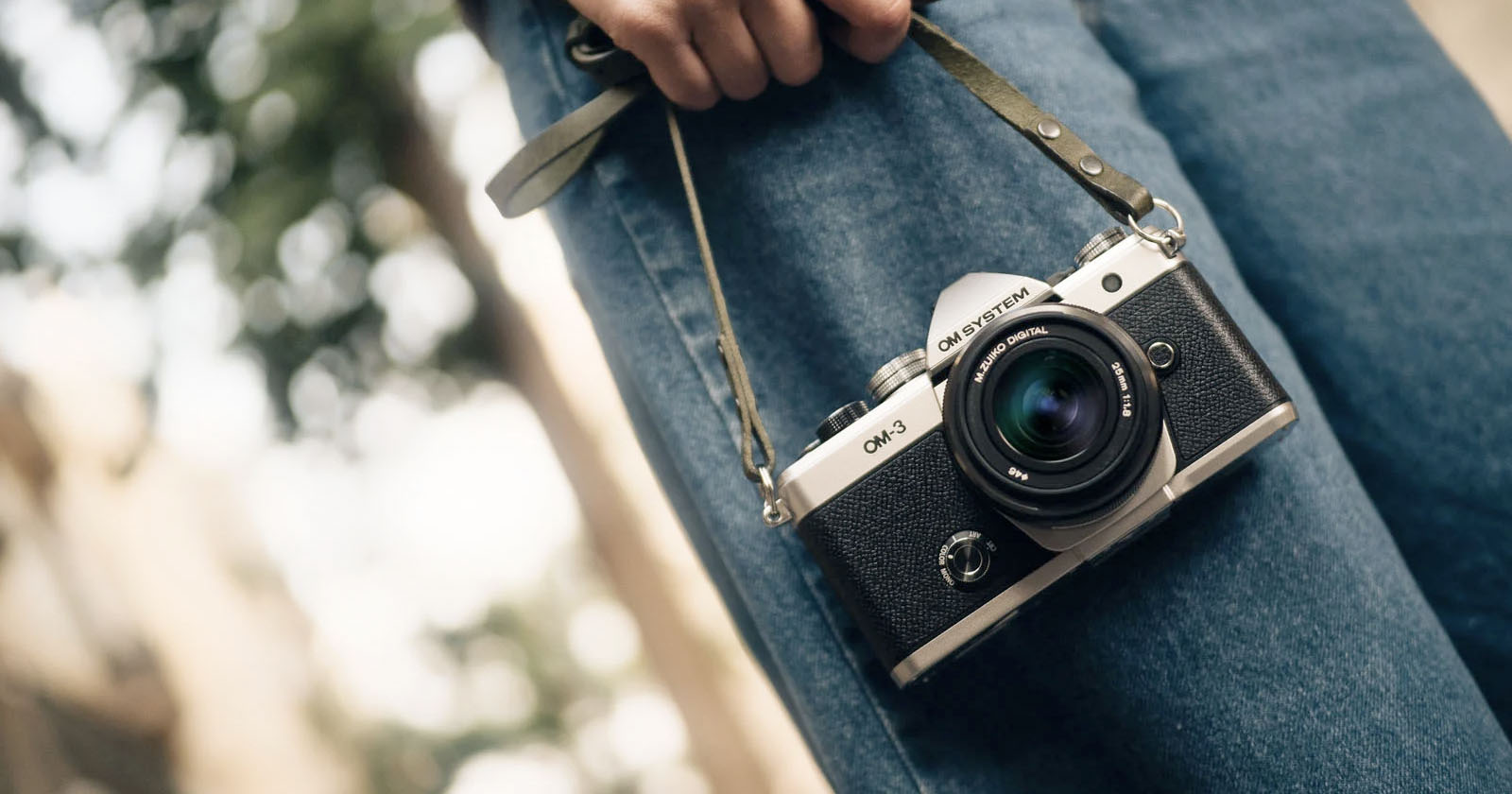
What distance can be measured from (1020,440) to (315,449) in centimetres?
70

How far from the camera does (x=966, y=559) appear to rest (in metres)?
0.51

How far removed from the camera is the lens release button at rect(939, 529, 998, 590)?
1.66 feet

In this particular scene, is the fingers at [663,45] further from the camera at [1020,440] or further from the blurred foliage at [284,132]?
the blurred foliage at [284,132]

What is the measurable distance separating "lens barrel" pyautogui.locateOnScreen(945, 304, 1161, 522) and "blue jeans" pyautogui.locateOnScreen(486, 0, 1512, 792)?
7cm

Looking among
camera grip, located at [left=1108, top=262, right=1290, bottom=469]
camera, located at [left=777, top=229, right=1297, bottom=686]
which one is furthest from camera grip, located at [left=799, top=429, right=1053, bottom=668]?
camera grip, located at [left=1108, top=262, right=1290, bottom=469]

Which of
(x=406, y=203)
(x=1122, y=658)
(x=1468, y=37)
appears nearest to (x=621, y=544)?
(x=406, y=203)

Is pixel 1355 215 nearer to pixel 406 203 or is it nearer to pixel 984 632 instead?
pixel 984 632

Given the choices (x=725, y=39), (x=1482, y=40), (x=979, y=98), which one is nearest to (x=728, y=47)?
(x=725, y=39)

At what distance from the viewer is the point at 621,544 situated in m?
1.20

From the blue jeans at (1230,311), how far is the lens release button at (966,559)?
50mm

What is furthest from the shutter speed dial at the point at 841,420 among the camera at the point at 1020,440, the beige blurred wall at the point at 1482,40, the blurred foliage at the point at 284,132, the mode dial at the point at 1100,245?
the beige blurred wall at the point at 1482,40

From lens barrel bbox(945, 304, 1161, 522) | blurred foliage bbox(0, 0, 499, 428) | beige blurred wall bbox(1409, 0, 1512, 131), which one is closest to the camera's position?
lens barrel bbox(945, 304, 1161, 522)

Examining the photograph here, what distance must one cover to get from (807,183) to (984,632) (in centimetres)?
28

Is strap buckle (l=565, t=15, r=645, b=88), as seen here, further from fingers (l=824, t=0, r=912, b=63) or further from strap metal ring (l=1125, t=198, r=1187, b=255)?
strap metal ring (l=1125, t=198, r=1187, b=255)
